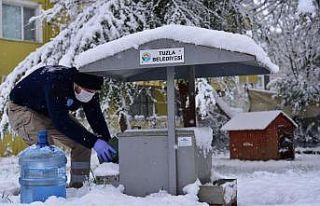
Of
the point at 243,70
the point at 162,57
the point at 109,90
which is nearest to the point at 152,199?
the point at 162,57

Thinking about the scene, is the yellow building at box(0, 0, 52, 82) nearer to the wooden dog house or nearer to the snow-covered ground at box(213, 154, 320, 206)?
the wooden dog house

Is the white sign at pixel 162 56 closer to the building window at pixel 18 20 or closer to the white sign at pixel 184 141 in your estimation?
the white sign at pixel 184 141

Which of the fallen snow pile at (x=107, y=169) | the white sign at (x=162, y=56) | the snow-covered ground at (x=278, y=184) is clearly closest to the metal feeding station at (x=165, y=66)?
the white sign at (x=162, y=56)

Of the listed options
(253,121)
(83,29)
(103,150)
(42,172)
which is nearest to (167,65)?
(103,150)

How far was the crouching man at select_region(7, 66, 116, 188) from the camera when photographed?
559cm

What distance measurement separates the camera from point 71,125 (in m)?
5.59

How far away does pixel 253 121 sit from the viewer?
13766 millimetres

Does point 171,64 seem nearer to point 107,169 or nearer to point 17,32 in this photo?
point 107,169

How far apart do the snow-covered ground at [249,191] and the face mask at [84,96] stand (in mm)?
964

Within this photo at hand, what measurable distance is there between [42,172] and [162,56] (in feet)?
5.69

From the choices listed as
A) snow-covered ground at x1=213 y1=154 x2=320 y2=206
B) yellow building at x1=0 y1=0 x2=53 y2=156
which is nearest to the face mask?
snow-covered ground at x1=213 y1=154 x2=320 y2=206

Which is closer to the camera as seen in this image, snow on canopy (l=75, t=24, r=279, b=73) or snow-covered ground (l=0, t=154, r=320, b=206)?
snow-covered ground (l=0, t=154, r=320, b=206)

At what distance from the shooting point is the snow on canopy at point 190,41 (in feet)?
16.8

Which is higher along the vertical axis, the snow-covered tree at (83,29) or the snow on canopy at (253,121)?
the snow-covered tree at (83,29)
